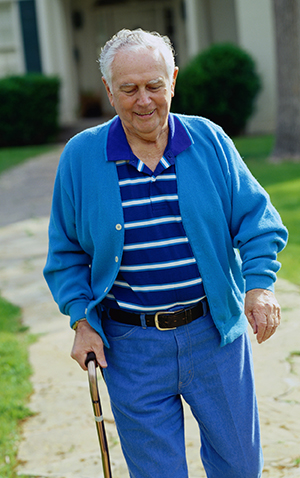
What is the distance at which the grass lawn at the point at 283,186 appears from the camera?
576cm

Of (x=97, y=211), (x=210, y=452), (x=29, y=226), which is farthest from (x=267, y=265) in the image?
(x=29, y=226)

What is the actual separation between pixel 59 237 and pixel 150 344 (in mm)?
519

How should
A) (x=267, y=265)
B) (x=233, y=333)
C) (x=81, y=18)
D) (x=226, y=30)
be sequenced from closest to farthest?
(x=267, y=265) → (x=233, y=333) → (x=226, y=30) → (x=81, y=18)

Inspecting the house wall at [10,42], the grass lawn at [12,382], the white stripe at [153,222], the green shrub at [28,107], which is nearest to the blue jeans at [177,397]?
the white stripe at [153,222]

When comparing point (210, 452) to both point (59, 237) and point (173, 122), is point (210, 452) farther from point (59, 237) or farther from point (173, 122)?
point (173, 122)

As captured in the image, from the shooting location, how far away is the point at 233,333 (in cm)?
213

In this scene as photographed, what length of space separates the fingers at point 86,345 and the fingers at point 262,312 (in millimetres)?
542

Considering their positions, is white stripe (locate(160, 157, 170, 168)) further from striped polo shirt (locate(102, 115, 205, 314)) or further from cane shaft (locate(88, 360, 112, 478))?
cane shaft (locate(88, 360, 112, 478))

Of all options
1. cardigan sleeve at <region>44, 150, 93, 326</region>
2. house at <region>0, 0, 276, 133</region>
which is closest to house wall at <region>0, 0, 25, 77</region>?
house at <region>0, 0, 276, 133</region>

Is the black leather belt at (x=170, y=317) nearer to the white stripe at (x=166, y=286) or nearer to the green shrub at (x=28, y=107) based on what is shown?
the white stripe at (x=166, y=286)

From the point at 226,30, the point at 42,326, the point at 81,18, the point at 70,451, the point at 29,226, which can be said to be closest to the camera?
the point at 70,451

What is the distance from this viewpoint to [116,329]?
2148 millimetres

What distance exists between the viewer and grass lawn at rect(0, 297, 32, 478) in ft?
10.2

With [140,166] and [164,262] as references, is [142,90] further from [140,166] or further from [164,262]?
[164,262]
